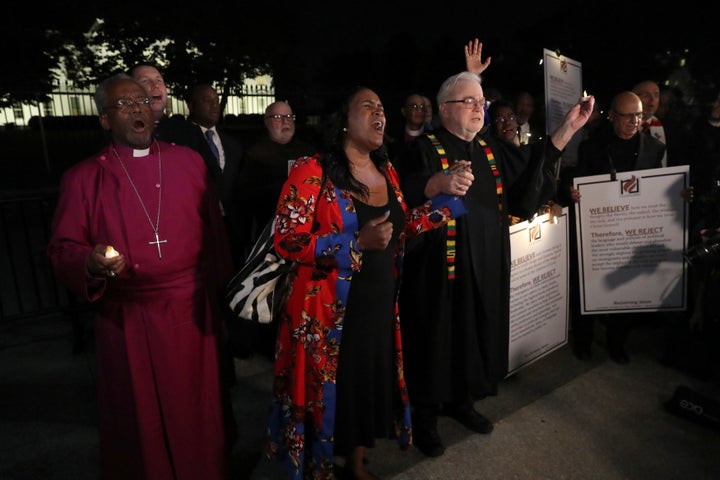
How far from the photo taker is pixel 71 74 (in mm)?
17328

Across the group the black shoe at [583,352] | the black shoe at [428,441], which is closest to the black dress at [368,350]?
the black shoe at [428,441]

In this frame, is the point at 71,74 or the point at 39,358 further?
the point at 71,74

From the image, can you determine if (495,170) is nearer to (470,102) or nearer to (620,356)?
(470,102)

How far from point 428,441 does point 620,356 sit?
6.83 ft

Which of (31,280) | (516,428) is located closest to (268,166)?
(516,428)

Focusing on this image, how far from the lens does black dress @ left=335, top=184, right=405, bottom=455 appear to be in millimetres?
2539

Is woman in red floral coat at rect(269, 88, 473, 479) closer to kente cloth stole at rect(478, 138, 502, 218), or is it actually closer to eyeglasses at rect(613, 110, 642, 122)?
kente cloth stole at rect(478, 138, 502, 218)

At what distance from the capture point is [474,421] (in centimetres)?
349

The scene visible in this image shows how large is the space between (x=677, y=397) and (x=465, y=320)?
1655 millimetres

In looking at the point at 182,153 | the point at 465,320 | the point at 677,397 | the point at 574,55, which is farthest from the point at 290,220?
the point at 574,55

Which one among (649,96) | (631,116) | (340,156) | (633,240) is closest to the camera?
(340,156)

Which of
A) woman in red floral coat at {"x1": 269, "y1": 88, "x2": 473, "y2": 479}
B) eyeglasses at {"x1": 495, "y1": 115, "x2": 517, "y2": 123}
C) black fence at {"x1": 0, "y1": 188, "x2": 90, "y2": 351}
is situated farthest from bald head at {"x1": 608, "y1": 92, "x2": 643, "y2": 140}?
black fence at {"x1": 0, "y1": 188, "x2": 90, "y2": 351}

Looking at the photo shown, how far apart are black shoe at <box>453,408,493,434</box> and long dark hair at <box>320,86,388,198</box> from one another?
1.83m

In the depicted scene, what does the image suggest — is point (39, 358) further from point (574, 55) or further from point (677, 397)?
point (574, 55)
